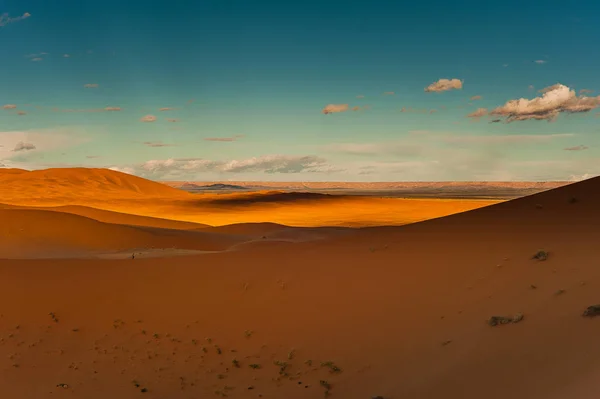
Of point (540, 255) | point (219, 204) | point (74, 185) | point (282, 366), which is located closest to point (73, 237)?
point (282, 366)

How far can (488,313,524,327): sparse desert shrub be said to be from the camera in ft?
26.7

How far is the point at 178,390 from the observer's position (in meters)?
9.02

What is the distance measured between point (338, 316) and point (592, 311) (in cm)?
516

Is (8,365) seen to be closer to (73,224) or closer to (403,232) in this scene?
(403,232)

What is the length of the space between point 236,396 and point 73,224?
24.1m

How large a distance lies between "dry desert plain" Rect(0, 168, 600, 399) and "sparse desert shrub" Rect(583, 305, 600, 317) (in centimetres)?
12

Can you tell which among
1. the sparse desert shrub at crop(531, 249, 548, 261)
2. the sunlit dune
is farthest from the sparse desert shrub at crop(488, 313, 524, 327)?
the sunlit dune

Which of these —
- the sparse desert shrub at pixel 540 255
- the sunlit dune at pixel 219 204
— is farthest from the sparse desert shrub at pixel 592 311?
the sunlit dune at pixel 219 204

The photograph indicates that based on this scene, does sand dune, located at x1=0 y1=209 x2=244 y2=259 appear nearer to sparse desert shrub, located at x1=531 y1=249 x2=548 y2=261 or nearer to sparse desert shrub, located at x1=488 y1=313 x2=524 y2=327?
sparse desert shrub, located at x1=531 y1=249 x2=548 y2=261

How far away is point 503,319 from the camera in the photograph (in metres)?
8.30

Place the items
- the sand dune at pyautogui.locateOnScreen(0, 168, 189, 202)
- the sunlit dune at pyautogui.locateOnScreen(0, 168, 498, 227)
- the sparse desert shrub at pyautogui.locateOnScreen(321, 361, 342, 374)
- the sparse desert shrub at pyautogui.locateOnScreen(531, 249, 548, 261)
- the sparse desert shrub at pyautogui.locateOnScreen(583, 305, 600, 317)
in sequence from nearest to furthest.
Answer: the sparse desert shrub at pyautogui.locateOnScreen(583, 305, 600, 317), the sparse desert shrub at pyautogui.locateOnScreen(321, 361, 342, 374), the sparse desert shrub at pyautogui.locateOnScreen(531, 249, 548, 261), the sunlit dune at pyautogui.locateOnScreen(0, 168, 498, 227), the sand dune at pyautogui.locateOnScreen(0, 168, 189, 202)

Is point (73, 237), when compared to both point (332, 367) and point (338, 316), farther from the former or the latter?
point (332, 367)

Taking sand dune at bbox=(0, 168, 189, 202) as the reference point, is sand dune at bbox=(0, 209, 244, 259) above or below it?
below

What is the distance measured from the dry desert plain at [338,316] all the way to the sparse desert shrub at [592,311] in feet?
0.41
